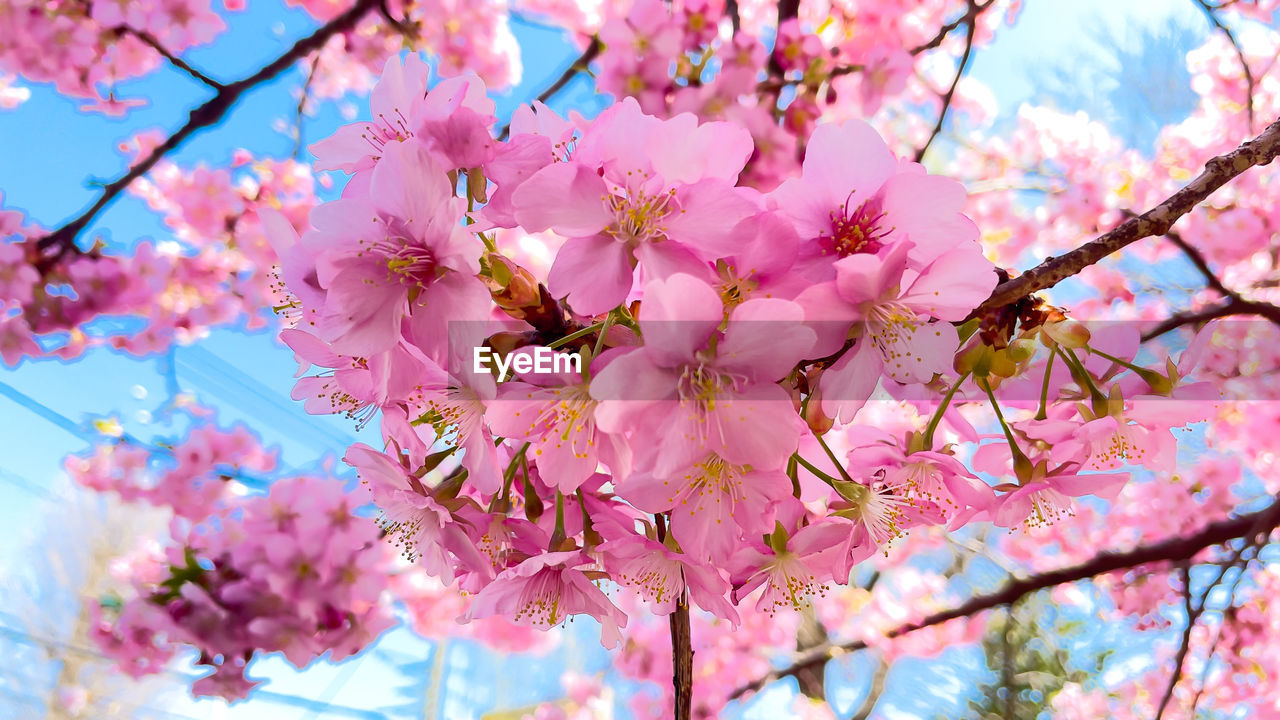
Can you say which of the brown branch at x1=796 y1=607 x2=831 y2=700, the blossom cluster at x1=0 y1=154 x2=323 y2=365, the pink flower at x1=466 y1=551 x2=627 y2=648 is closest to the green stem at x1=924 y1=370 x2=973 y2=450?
the pink flower at x1=466 y1=551 x2=627 y2=648

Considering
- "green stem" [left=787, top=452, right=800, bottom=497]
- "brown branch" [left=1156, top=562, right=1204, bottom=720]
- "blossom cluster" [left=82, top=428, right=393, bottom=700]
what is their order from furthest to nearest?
1. "brown branch" [left=1156, top=562, right=1204, bottom=720]
2. "blossom cluster" [left=82, top=428, right=393, bottom=700]
3. "green stem" [left=787, top=452, right=800, bottom=497]

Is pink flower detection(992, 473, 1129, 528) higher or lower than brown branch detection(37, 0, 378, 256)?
lower

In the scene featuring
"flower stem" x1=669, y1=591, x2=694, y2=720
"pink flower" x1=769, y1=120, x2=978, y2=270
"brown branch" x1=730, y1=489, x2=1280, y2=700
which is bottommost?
"flower stem" x1=669, y1=591, x2=694, y2=720

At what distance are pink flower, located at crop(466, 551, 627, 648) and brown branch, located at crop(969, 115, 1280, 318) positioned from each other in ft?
0.90

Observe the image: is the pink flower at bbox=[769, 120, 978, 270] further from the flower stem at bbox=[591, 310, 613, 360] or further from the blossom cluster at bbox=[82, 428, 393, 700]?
the blossom cluster at bbox=[82, 428, 393, 700]

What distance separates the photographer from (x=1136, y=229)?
0.37 meters

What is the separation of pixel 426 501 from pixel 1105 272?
2.91 meters

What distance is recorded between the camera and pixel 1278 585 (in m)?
2.08

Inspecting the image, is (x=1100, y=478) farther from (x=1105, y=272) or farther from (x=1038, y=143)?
(x=1038, y=143)

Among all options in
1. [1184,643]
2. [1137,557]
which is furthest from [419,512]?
[1137,557]

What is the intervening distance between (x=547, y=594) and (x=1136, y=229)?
40cm

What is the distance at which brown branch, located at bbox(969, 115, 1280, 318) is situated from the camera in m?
0.35

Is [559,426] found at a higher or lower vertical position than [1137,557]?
lower

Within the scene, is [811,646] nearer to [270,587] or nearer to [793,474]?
[270,587]
